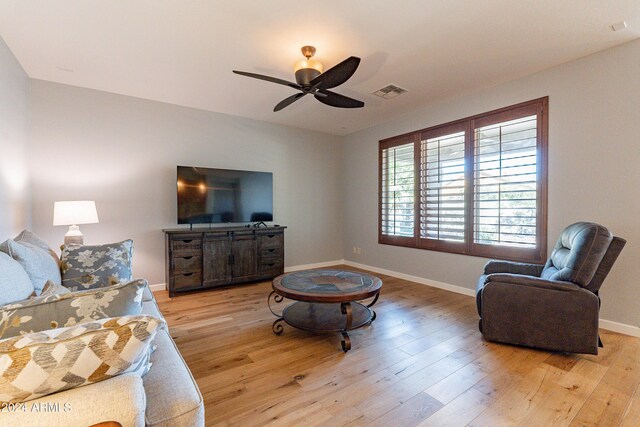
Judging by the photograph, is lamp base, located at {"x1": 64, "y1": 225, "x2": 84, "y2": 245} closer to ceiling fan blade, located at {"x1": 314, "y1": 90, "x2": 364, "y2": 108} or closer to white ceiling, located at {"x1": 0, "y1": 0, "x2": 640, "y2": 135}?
white ceiling, located at {"x1": 0, "y1": 0, "x2": 640, "y2": 135}

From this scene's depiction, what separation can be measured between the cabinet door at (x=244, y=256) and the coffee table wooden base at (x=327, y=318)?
1540 mm

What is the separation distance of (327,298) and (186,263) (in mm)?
2467

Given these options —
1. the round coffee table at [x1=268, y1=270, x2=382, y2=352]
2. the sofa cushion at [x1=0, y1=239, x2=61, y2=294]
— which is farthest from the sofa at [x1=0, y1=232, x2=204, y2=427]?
the round coffee table at [x1=268, y1=270, x2=382, y2=352]

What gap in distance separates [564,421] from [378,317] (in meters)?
1.68

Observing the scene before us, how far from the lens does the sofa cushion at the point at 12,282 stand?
4.22 feet

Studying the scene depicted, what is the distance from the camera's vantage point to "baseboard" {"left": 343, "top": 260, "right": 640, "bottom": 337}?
2689 millimetres

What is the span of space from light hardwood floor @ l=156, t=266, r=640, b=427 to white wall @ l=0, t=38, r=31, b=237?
1793 mm

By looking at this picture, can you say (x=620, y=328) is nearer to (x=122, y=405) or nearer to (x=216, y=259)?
(x=122, y=405)

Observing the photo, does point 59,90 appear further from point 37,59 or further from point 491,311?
point 491,311

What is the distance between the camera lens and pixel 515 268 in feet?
9.75

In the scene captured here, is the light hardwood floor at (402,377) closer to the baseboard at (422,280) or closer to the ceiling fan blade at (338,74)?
the baseboard at (422,280)

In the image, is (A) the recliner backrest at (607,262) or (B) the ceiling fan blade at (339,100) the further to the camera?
(B) the ceiling fan blade at (339,100)

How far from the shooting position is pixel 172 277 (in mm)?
3857

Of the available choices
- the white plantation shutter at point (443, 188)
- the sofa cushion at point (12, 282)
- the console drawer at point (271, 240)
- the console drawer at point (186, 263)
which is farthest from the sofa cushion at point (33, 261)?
the white plantation shutter at point (443, 188)
